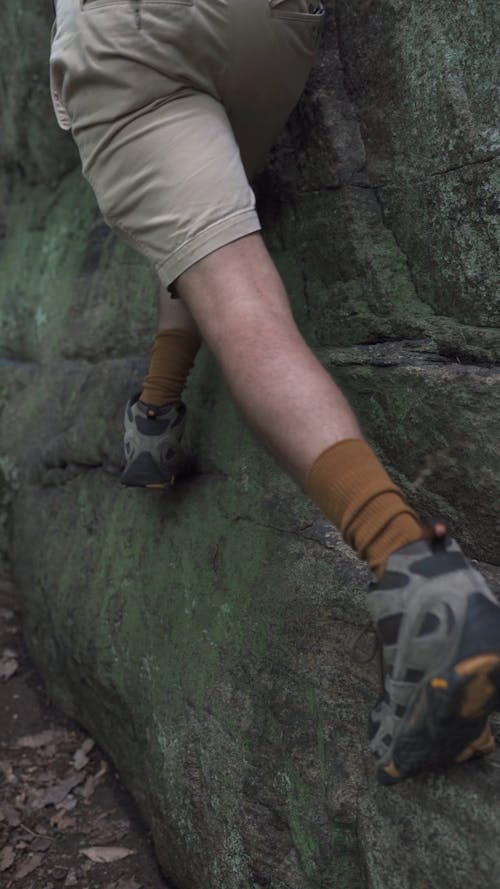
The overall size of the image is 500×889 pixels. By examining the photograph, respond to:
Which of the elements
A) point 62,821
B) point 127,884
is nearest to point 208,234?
point 127,884

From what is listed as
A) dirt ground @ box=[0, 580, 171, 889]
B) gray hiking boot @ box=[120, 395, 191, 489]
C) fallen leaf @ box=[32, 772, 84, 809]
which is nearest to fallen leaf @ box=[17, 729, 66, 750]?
dirt ground @ box=[0, 580, 171, 889]

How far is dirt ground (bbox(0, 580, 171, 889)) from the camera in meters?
2.37

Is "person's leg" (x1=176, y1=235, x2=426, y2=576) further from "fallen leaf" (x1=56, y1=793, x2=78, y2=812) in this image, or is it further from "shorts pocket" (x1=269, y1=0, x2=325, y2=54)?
"fallen leaf" (x1=56, y1=793, x2=78, y2=812)

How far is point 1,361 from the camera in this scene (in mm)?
3914

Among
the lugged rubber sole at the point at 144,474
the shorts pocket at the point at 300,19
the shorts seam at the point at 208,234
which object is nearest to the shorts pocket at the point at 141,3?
the shorts pocket at the point at 300,19

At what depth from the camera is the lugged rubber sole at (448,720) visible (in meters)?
1.33

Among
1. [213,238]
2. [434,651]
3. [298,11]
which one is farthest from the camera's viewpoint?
[298,11]

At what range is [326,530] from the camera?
2.07 meters

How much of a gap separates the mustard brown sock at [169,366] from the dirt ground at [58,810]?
3.87ft

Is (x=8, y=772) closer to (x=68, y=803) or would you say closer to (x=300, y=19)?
(x=68, y=803)

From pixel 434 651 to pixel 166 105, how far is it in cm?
117

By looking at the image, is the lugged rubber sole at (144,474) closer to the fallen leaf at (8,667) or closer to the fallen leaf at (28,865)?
the fallen leaf at (28,865)

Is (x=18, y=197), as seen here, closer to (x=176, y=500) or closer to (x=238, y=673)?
(x=176, y=500)

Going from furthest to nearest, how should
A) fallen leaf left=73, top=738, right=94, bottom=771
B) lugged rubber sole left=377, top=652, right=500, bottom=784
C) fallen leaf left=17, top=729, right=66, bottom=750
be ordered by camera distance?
fallen leaf left=17, top=729, right=66, bottom=750 → fallen leaf left=73, top=738, right=94, bottom=771 → lugged rubber sole left=377, top=652, right=500, bottom=784
